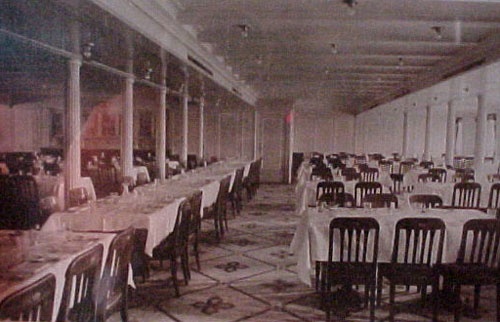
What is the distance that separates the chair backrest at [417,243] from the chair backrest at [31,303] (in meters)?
2.71

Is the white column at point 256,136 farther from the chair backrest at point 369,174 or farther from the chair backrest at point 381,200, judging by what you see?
the chair backrest at point 381,200

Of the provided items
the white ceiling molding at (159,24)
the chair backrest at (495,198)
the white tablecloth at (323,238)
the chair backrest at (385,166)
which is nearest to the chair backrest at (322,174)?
the chair backrest at (495,198)

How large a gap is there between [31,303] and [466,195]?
→ 24.6 feet

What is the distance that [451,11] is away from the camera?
5777 mm

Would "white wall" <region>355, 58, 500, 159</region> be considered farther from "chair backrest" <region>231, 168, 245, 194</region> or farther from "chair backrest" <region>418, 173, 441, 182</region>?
"chair backrest" <region>231, 168, 245, 194</region>

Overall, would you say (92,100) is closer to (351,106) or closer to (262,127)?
(262,127)

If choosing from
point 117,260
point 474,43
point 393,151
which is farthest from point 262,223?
point 393,151

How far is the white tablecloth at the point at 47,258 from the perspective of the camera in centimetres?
294

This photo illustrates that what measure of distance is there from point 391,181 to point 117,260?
8.08 m

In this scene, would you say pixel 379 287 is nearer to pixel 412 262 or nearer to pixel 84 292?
pixel 412 262

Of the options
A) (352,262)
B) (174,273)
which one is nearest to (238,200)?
(174,273)

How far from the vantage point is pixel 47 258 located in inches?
134

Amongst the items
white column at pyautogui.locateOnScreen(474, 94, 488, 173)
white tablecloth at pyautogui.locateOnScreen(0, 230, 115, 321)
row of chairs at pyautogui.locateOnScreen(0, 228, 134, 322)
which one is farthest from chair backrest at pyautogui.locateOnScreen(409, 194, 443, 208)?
white column at pyautogui.locateOnScreen(474, 94, 488, 173)

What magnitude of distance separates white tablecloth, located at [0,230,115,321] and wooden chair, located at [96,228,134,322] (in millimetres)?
236
